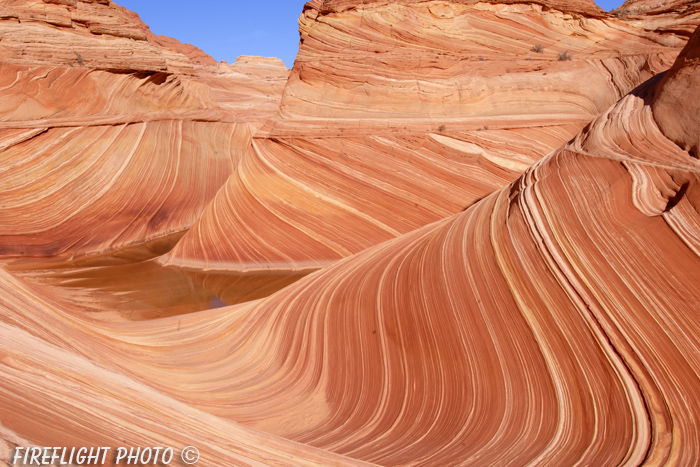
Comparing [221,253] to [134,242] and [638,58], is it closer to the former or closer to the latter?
[134,242]

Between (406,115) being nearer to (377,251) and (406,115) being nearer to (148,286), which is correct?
(377,251)

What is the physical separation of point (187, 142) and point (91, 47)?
2878 mm

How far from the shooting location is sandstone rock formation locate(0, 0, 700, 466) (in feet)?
8.05

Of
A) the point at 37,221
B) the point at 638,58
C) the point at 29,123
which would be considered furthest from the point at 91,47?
the point at 638,58

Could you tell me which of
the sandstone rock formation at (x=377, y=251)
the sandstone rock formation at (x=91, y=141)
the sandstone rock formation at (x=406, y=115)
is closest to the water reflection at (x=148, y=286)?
the sandstone rock formation at (x=377, y=251)

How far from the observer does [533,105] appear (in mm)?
8156

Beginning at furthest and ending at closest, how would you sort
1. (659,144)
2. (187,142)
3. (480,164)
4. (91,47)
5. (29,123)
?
1. (187,142)
2. (91,47)
3. (29,123)
4. (480,164)
5. (659,144)

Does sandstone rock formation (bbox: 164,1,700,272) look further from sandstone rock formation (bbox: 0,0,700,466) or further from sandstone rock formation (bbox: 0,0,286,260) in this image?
sandstone rock formation (bbox: 0,0,286,260)

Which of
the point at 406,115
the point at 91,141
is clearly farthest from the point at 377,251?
the point at 91,141

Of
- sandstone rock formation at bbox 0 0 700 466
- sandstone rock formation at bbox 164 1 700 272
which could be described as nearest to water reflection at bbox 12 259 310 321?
sandstone rock formation at bbox 0 0 700 466

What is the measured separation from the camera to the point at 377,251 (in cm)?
543

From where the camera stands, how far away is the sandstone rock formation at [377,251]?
8.05ft

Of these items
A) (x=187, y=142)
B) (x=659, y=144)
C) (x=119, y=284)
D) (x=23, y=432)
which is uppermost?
(x=187, y=142)

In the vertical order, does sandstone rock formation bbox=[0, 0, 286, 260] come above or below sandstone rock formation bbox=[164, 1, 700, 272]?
above
